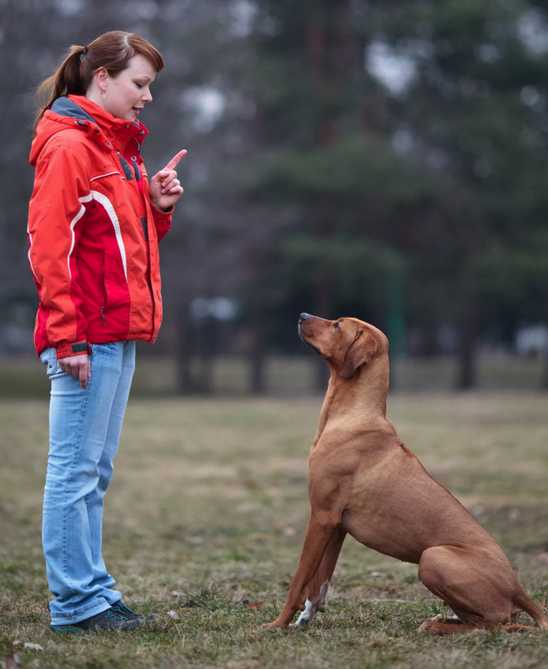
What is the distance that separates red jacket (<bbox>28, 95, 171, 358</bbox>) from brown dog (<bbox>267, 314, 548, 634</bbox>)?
93 centimetres

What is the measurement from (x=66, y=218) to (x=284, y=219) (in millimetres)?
20877

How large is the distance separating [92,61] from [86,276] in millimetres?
896

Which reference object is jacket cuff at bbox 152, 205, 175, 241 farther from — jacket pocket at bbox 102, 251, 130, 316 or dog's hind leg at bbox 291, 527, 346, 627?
dog's hind leg at bbox 291, 527, 346, 627

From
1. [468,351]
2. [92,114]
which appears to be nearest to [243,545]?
[92,114]

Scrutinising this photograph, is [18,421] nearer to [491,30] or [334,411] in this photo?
[334,411]

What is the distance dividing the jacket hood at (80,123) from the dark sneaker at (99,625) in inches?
74.6

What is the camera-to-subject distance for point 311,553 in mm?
4262

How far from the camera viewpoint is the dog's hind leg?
440 centimetres

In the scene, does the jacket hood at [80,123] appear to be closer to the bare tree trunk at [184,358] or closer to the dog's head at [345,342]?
the dog's head at [345,342]

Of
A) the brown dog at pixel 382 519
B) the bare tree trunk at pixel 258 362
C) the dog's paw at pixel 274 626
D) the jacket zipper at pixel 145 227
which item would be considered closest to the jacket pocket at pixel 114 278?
the jacket zipper at pixel 145 227

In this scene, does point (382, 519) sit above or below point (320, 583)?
above

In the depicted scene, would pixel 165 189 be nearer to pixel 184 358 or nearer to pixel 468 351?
pixel 184 358

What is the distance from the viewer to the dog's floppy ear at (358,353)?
457 cm

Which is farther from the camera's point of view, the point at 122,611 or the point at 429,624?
the point at 122,611
